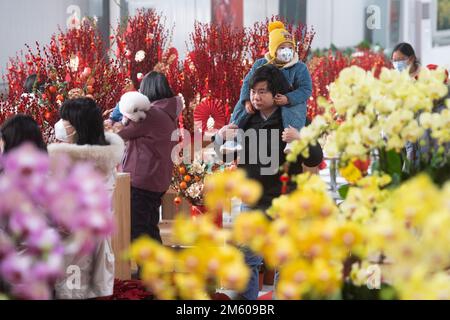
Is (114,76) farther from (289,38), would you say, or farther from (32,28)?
(32,28)

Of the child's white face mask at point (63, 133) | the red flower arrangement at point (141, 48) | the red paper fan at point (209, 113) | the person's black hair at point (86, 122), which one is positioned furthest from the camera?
the red flower arrangement at point (141, 48)

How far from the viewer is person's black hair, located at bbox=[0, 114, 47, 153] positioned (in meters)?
3.09

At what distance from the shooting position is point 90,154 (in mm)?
3512

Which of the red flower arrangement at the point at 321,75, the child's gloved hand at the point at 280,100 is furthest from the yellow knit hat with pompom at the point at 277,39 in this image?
the red flower arrangement at the point at 321,75

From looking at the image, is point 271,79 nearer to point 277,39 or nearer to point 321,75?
point 277,39

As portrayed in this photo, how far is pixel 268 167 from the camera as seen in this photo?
3846 mm

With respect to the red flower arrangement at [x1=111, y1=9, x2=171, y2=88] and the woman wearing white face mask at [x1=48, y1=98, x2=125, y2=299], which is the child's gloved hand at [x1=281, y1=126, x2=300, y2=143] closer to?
the woman wearing white face mask at [x1=48, y1=98, x2=125, y2=299]

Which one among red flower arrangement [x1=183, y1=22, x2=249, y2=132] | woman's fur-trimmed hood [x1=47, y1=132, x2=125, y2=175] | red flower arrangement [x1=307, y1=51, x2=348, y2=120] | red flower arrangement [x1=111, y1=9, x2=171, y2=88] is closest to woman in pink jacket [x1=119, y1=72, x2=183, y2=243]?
woman's fur-trimmed hood [x1=47, y1=132, x2=125, y2=175]

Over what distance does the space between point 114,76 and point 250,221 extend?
175 inches

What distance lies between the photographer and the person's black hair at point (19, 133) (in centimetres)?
309

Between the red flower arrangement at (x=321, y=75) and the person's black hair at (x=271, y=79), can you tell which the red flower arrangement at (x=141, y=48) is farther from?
the person's black hair at (x=271, y=79)

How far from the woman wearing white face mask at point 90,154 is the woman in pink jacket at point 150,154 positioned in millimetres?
1013

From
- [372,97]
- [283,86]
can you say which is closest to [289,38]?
[283,86]

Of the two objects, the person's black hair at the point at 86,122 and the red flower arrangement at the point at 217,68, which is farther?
the red flower arrangement at the point at 217,68
